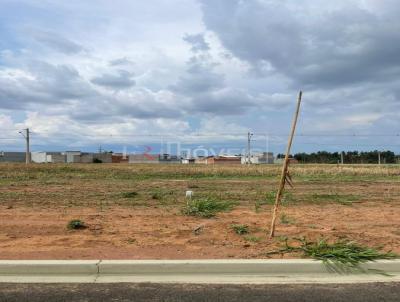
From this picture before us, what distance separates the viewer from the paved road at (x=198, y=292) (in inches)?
231

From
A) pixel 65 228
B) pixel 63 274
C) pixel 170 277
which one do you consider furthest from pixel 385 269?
pixel 65 228

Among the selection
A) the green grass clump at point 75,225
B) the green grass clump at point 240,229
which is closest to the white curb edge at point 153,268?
the green grass clump at point 240,229

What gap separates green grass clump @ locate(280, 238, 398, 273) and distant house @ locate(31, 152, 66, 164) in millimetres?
95440

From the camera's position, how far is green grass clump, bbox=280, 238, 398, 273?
23.3ft

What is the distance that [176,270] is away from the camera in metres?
6.93

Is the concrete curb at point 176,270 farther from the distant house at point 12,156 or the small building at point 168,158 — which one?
the small building at point 168,158

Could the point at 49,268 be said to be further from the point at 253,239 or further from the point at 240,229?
the point at 240,229

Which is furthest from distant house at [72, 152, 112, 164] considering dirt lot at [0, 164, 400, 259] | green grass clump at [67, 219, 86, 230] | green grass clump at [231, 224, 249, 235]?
green grass clump at [231, 224, 249, 235]

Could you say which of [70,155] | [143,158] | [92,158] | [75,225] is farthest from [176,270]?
[70,155]

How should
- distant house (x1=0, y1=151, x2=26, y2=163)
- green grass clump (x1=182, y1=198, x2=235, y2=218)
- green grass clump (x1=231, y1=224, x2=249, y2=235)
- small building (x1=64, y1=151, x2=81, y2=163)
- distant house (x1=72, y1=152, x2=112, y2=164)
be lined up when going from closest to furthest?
green grass clump (x1=231, y1=224, x2=249, y2=235) < green grass clump (x1=182, y1=198, x2=235, y2=218) < distant house (x1=0, y1=151, x2=26, y2=163) < distant house (x1=72, y1=152, x2=112, y2=164) < small building (x1=64, y1=151, x2=81, y2=163)

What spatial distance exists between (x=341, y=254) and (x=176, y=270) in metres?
2.36

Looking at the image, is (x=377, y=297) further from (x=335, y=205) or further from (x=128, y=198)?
(x=128, y=198)

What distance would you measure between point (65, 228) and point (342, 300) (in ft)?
18.4

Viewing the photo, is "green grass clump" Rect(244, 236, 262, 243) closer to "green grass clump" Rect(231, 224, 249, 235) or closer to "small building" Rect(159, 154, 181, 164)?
"green grass clump" Rect(231, 224, 249, 235)
